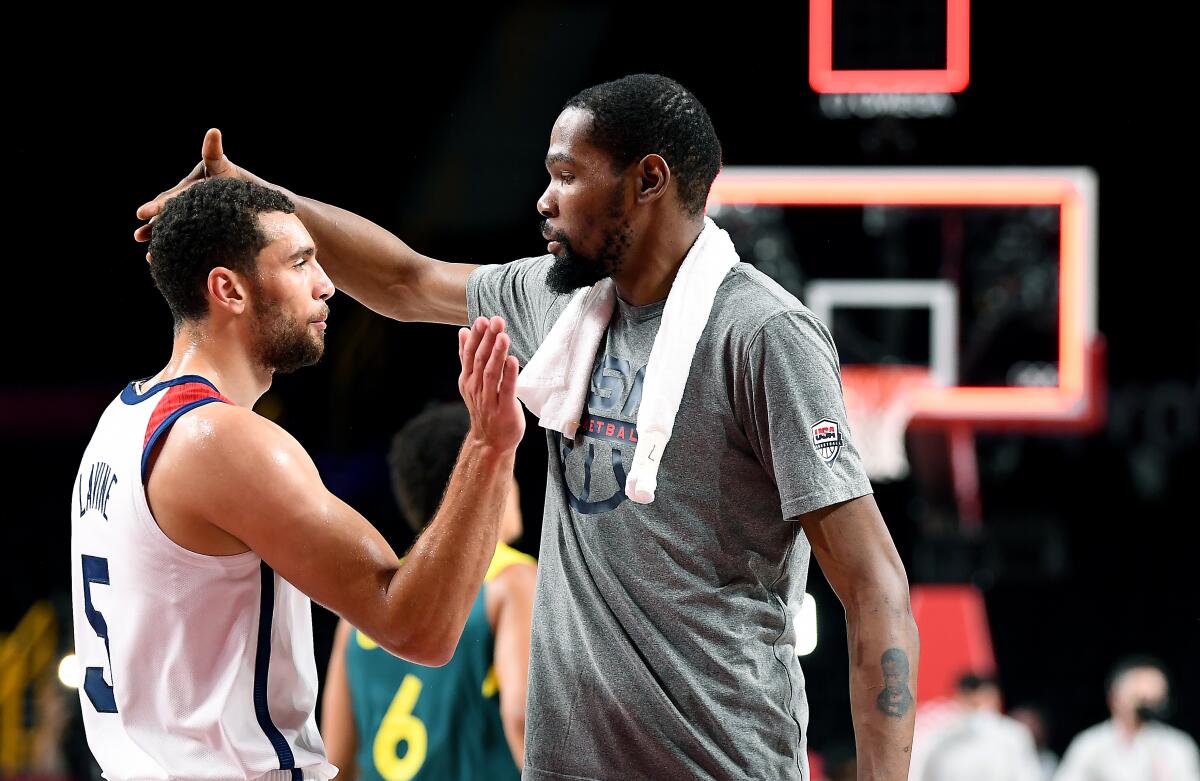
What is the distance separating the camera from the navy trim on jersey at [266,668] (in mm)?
2256

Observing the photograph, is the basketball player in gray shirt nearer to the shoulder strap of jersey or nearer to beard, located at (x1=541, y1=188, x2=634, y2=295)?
beard, located at (x1=541, y1=188, x2=634, y2=295)

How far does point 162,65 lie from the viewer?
8.28 meters

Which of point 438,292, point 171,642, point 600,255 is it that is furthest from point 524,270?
point 171,642

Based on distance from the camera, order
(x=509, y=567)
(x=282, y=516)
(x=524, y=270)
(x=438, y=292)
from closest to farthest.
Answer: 1. (x=282, y=516)
2. (x=524, y=270)
3. (x=438, y=292)
4. (x=509, y=567)

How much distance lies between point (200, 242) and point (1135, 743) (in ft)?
22.8

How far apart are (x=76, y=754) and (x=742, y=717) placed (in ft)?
24.1

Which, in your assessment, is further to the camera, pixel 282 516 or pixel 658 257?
pixel 658 257

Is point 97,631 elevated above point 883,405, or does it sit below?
above

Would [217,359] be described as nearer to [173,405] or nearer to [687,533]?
[173,405]

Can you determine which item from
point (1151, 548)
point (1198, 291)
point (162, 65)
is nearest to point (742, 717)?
point (162, 65)

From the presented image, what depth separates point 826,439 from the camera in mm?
2232

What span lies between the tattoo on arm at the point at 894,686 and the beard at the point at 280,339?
40.6 inches

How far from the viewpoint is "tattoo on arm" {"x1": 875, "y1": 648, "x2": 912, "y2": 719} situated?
224 cm

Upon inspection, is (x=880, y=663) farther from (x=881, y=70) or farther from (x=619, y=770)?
(x=881, y=70)
